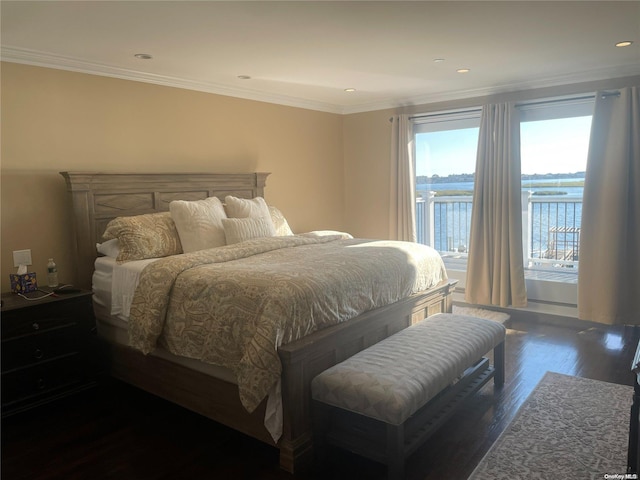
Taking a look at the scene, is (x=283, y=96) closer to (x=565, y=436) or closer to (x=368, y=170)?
(x=368, y=170)

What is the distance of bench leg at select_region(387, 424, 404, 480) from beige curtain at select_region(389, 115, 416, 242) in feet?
11.5

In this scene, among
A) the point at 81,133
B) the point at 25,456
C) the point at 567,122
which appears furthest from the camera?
the point at 567,122

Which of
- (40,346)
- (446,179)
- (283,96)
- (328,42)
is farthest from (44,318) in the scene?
(446,179)

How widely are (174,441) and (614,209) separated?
390 centimetres

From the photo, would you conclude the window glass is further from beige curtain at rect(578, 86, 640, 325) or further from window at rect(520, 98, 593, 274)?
beige curtain at rect(578, 86, 640, 325)

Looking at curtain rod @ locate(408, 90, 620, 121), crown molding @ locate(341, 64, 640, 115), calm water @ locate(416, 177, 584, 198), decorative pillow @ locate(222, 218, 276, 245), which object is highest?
crown molding @ locate(341, 64, 640, 115)

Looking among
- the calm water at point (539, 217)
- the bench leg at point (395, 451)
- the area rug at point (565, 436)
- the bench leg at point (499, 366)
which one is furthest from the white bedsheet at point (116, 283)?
the calm water at point (539, 217)

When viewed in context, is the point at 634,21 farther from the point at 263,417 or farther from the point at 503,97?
the point at 263,417

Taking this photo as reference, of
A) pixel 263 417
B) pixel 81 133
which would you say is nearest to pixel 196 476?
pixel 263 417

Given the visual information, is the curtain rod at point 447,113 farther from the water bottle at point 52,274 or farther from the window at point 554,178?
the water bottle at point 52,274

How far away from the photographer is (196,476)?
2311 millimetres

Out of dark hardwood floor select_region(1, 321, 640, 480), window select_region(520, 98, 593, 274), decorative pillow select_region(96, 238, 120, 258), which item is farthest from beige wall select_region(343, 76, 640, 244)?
decorative pillow select_region(96, 238, 120, 258)

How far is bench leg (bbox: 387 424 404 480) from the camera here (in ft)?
7.01

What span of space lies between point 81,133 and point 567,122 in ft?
14.0
